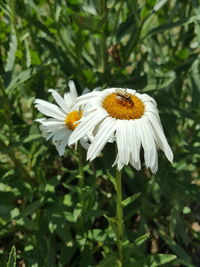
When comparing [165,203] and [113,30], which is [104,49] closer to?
[113,30]

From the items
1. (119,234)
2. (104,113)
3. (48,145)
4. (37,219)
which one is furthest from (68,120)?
(37,219)

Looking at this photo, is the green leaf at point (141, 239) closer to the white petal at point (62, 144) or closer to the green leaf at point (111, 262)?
the green leaf at point (111, 262)

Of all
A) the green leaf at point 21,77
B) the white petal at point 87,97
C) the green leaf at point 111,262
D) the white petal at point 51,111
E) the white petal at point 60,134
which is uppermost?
the green leaf at point 21,77

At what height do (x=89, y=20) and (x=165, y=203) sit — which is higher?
(x=89, y=20)

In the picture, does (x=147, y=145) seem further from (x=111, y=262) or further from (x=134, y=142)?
(x=111, y=262)

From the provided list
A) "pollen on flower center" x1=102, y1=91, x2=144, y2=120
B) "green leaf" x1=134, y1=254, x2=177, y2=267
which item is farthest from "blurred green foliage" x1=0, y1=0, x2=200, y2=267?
"pollen on flower center" x1=102, y1=91, x2=144, y2=120

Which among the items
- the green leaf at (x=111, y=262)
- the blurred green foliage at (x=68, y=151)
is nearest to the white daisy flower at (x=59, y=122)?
the blurred green foliage at (x=68, y=151)

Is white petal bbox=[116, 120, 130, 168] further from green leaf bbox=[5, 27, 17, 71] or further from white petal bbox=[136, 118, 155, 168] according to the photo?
green leaf bbox=[5, 27, 17, 71]
